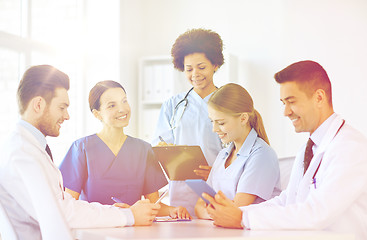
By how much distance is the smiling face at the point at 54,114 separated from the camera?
65.4 inches

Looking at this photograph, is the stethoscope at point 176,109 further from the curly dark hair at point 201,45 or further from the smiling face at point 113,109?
the smiling face at point 113,109

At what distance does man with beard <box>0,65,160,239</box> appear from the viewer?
54.7 inches

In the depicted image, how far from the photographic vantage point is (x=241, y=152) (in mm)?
1966

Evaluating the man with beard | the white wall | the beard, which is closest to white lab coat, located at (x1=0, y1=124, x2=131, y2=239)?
the man with beard

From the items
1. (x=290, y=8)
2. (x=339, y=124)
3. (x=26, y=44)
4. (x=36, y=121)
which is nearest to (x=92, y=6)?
(x=26, y=44)

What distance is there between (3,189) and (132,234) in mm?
435

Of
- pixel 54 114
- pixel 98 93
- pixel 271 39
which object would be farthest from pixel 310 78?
pixel 271 39

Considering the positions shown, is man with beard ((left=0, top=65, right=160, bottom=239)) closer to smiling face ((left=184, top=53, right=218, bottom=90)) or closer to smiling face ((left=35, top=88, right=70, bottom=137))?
smiling face ((left=35, top=88, right=70, bottom=137))

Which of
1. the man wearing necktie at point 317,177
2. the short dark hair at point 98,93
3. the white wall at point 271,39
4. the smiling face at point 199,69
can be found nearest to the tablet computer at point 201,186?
the man wearing necktie at point 317,177

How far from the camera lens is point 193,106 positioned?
2.52 m

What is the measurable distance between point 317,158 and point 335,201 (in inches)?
7.3

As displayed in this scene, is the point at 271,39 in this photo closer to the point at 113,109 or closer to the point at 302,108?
the point at 113,109

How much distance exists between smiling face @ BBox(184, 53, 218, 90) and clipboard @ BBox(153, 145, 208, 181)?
490mm

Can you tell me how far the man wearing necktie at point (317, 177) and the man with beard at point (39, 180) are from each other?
345mm
